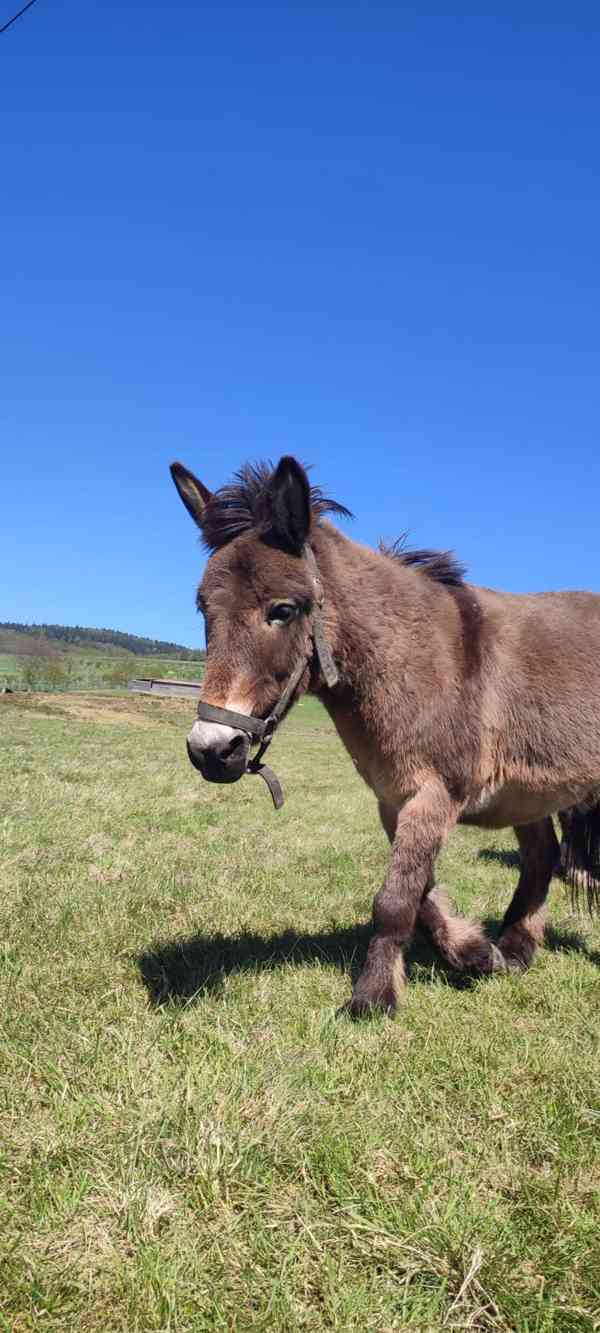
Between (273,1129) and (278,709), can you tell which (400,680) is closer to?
(278,709)

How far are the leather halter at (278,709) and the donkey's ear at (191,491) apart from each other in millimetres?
806

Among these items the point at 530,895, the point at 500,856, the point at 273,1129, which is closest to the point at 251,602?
the point at 273,1129

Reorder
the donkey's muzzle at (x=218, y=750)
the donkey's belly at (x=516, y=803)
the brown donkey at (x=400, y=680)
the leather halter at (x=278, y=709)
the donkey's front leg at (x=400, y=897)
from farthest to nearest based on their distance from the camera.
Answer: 1. the donkey's belly at (x=516, y=803)
2. the donkey's front leg at (x=400, y=897)
3. the brown donkey at (x=400, y=680)
4. the leather halter at (x=278, y=709)
5. the donkey's muzzle at (x=218, y=750)

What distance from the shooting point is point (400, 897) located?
407 centimetres

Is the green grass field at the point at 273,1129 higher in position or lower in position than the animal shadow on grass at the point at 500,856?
higher

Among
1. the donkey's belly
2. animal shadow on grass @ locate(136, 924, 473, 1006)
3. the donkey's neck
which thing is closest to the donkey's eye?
the donkey's neck

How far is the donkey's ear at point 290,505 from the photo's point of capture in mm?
3826

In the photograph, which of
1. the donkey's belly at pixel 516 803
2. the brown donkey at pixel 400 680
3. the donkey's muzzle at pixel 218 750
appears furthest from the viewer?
the donkey's belly at pixel 516 803

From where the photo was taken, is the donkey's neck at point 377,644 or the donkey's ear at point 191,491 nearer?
the donkey's neck at point 377,644

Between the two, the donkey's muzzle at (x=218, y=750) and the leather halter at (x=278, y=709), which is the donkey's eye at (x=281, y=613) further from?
the donkey's muzzle at (x=218, y=750)

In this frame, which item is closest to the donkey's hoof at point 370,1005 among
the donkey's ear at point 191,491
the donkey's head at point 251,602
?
the donkey's head at point 251,602

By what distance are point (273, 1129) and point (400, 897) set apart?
1565 mm

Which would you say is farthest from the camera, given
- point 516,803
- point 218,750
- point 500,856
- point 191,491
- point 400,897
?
point 500,856

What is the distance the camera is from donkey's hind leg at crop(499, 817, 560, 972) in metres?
5.36
